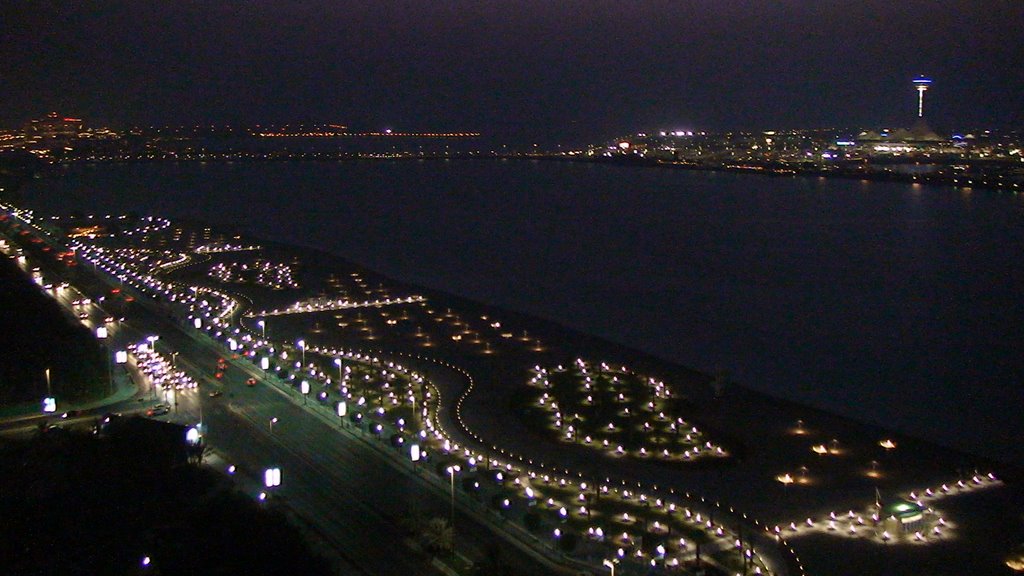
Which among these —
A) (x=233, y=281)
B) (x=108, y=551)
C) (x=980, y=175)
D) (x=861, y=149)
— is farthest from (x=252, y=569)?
(x=861, y=149)

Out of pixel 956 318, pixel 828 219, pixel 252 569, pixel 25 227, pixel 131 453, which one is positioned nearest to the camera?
pixel 252 569

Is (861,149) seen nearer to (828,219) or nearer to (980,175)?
(980,175)

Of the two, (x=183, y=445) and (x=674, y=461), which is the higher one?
(x=183, y=445)

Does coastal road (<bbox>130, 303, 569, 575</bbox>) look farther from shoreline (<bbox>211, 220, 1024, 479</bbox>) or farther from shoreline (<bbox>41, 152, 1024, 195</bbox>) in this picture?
shoreline (<bbox>41, 152, 1024, 195</bbox>)

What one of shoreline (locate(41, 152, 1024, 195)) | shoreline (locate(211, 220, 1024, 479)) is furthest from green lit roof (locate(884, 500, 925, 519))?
shoreline (locate(41, 152, 1024, 195))

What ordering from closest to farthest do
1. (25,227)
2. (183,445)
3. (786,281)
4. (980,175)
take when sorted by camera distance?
(183,445) < (786,281) < (25,227) < (980,175)

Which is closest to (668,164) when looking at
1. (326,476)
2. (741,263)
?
(741,263)

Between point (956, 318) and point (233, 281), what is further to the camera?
point (233, 281)
